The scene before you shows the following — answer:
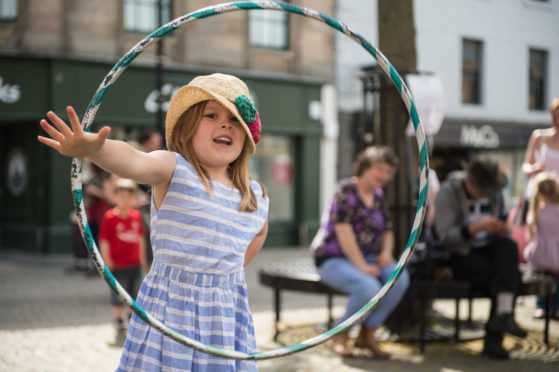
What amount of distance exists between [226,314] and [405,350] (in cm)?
353

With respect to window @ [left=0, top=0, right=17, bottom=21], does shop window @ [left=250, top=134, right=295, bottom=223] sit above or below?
below

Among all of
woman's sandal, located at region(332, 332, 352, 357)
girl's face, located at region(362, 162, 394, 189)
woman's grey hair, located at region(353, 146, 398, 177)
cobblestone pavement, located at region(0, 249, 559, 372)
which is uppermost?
woman's grey hair, located at region(353, 146, 398, 177)

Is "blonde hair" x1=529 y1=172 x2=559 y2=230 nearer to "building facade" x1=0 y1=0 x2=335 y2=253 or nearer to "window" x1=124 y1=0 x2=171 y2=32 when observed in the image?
"building facade" x1=0 y1=0 x2=335 y2=253

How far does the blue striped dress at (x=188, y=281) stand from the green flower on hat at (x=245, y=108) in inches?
11.6

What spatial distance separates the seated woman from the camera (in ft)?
18.4

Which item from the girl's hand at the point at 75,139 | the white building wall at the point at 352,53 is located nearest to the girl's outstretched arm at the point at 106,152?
the girl's hand at the point at 75,139

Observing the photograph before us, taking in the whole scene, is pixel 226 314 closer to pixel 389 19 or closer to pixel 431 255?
pixel 431 255

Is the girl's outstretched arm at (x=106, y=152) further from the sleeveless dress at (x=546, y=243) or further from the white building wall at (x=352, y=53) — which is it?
the white building wall at (x=352, y=53)

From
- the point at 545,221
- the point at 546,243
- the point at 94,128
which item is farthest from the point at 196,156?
the point at 94,128

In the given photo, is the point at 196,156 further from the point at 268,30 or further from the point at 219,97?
the point at 268,30

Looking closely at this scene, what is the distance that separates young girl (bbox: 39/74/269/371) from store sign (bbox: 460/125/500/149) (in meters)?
17.2

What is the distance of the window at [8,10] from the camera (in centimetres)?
1356

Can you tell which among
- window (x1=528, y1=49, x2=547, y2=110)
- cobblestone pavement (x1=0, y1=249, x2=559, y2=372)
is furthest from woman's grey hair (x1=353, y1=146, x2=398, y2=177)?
window (x1=528, y1=49, x2=547, y2=110)

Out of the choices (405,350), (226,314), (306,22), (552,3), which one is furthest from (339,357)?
(552,3)
